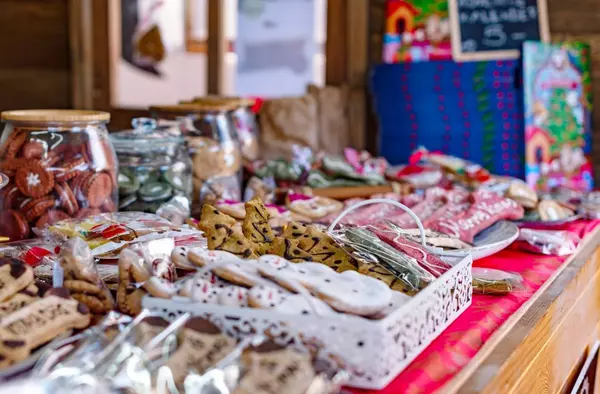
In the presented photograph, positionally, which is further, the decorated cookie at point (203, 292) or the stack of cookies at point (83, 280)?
the stack of cookies at point (83, 280)

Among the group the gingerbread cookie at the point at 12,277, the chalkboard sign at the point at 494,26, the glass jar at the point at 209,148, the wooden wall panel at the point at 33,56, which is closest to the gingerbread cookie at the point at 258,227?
the gingerbread cookie at the point at 12,277

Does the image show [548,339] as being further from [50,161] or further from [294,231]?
[50,161]

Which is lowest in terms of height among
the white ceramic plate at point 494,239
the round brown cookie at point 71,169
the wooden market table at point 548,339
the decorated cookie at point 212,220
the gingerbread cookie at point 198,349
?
the wooden market table at point 548,339

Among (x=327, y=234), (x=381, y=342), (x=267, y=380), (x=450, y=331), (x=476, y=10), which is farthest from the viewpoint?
(x=476, y=10)

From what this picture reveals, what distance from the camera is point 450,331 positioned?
122 centimetres

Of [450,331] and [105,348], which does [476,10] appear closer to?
[450,331]

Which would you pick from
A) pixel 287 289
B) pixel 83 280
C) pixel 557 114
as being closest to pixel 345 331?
pixel 287 289

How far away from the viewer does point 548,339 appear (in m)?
1.43

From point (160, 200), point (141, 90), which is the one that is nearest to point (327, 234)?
point (160, 200)

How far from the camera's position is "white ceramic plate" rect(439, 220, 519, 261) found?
1.73m

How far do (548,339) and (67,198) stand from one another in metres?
0.96

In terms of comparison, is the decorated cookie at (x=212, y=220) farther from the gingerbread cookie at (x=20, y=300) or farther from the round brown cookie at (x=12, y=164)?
the round brown cookie at (x=12, y=164)

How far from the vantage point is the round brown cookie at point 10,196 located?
1636mm

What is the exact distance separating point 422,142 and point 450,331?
2117mm
